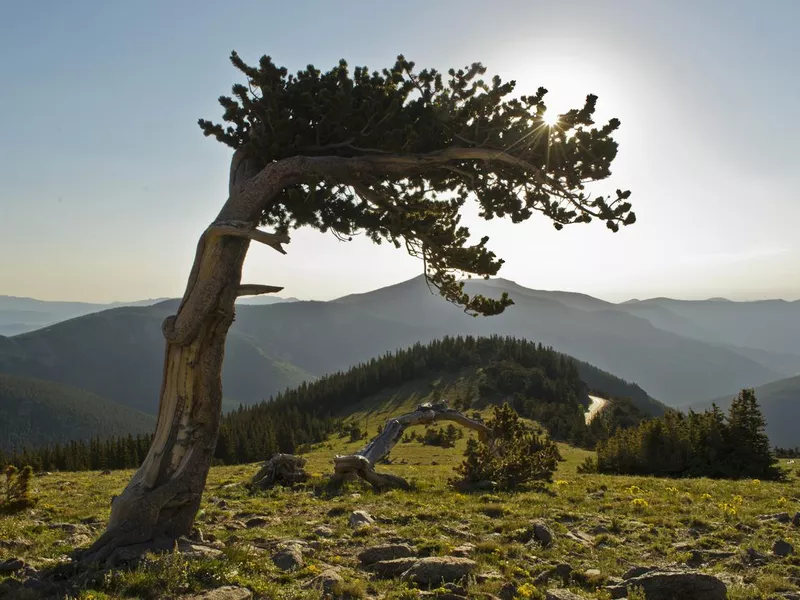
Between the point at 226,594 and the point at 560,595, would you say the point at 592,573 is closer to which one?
the point at 560,595

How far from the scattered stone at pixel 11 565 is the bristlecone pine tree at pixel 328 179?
1471 mm

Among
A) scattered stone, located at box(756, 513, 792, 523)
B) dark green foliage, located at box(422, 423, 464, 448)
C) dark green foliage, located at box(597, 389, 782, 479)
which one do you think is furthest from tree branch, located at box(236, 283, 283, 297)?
dark green foliage, located at box(422, 423, 464, 448)

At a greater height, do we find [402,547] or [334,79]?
[334,79]

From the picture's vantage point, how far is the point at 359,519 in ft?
41.4

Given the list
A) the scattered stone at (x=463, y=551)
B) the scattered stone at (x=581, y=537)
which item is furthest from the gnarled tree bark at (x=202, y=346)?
the scattered stone at (x=581, y=537)

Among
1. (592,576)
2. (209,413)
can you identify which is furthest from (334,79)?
(592,576)

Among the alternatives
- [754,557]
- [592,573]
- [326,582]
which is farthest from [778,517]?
[326,582]

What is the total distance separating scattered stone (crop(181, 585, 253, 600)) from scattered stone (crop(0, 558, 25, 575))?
11.7ft

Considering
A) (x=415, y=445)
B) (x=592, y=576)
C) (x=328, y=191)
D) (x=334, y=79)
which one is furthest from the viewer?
(x=415, y=445)

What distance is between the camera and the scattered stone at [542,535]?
428 inches

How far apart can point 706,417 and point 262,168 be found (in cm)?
2706

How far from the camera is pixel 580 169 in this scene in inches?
463

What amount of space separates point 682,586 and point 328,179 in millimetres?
10290

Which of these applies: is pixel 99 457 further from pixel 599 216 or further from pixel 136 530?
pixel 599 216
